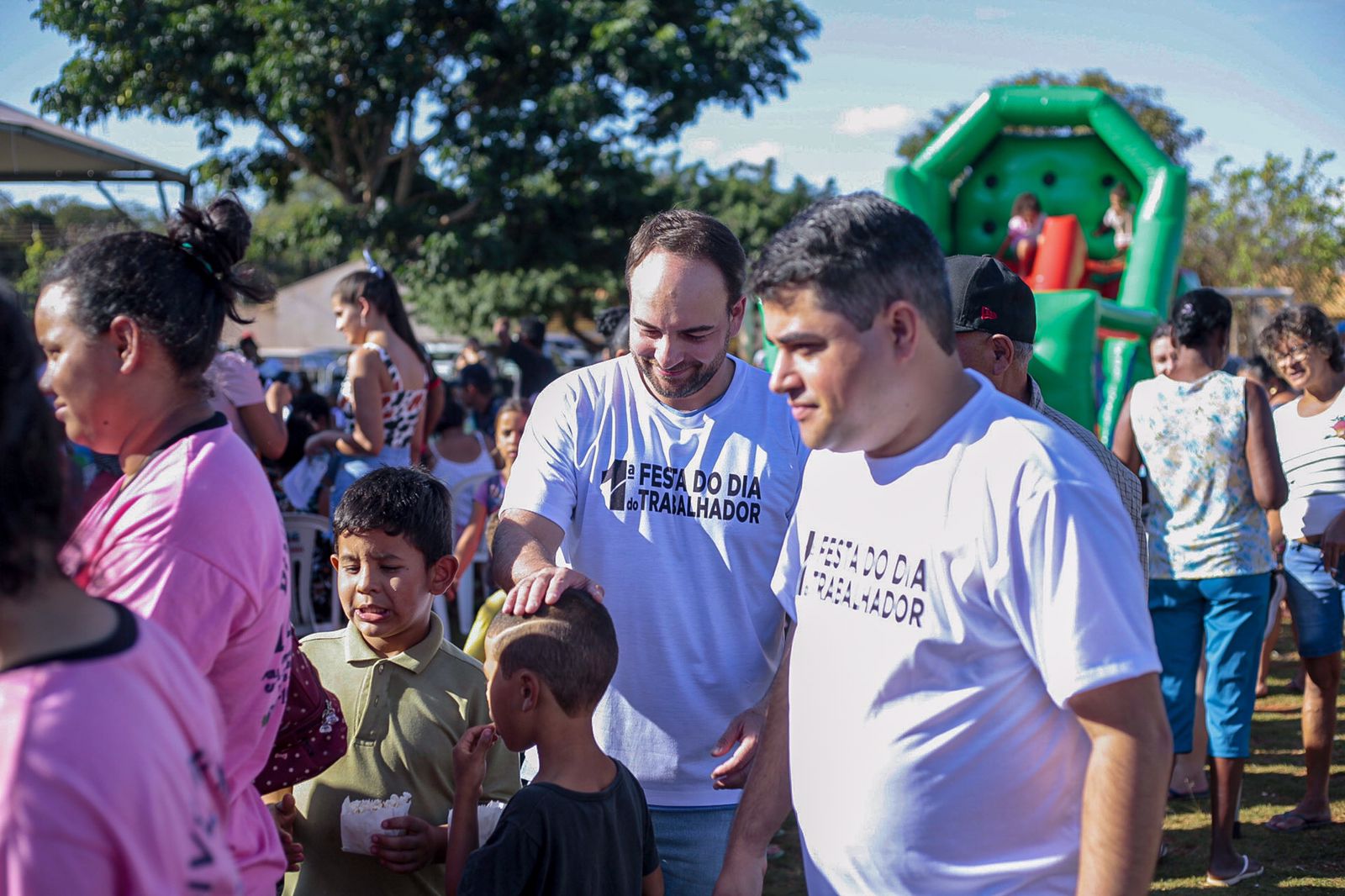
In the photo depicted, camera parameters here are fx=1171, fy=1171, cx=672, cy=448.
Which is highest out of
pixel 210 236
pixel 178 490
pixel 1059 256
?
pixel 1059 256

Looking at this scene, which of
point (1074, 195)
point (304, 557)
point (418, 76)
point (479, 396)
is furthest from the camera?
point (418, 76)

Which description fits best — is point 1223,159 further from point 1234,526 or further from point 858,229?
point 858,229

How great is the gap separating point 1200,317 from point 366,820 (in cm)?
374

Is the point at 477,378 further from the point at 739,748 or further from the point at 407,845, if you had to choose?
the point at 739,748

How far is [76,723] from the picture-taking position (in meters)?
1.12

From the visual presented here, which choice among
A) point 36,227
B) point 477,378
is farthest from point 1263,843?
point 36,227

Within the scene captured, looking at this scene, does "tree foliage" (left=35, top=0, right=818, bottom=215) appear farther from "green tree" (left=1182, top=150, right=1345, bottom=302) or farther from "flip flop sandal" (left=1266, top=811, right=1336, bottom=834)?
"flip flop sandal" (left=1266, top=811, right=1336, bottom=834)

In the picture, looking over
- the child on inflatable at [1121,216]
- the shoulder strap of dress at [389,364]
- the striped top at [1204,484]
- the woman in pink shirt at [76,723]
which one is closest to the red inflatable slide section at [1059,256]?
the child on inflatable at [1121,216]

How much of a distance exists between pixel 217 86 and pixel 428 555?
19.0m

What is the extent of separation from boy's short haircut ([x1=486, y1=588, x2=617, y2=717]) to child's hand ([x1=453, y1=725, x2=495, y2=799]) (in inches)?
8.1

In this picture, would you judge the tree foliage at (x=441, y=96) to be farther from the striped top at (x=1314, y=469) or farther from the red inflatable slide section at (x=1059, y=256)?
the striped top at (x=1314, y=469)

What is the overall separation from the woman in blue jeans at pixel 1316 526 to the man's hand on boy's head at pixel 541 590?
3.98 metres

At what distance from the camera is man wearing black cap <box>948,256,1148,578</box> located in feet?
9.34

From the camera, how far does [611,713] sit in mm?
2744
